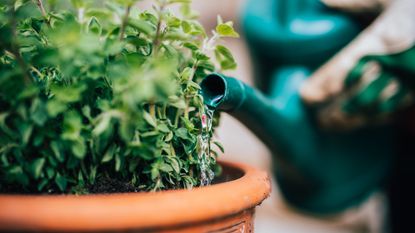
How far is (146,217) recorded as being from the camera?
512 millimetres

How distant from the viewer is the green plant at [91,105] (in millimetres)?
572

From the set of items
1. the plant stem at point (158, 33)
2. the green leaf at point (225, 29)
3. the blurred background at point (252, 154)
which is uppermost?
the green leaf at point (225, 29)

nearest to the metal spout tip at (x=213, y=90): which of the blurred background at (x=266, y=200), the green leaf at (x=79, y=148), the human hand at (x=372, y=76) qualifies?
the green leaf at (x=79, y=148)

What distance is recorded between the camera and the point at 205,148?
77 cm

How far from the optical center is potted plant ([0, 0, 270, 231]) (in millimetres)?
515

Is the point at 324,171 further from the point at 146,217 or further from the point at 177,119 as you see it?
the point at 146,217

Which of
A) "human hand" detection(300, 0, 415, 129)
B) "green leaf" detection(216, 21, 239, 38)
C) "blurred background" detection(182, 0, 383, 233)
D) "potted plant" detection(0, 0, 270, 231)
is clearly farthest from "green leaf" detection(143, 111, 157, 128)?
"blurred background" detection(182, 0, 383, 233)

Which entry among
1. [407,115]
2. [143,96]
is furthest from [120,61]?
[407,115]

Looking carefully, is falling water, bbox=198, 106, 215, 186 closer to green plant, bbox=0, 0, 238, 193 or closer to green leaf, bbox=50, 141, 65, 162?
green plant, bbox=0, 0, 238, 193

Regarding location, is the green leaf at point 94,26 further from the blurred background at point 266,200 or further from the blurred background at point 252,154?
the blurred background at point 252,154

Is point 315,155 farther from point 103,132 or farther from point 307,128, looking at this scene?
point 103,132

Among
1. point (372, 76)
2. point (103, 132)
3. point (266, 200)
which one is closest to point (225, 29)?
point (103, 132)

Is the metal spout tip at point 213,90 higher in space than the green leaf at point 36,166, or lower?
higher

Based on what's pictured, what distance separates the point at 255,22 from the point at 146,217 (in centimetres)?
115
